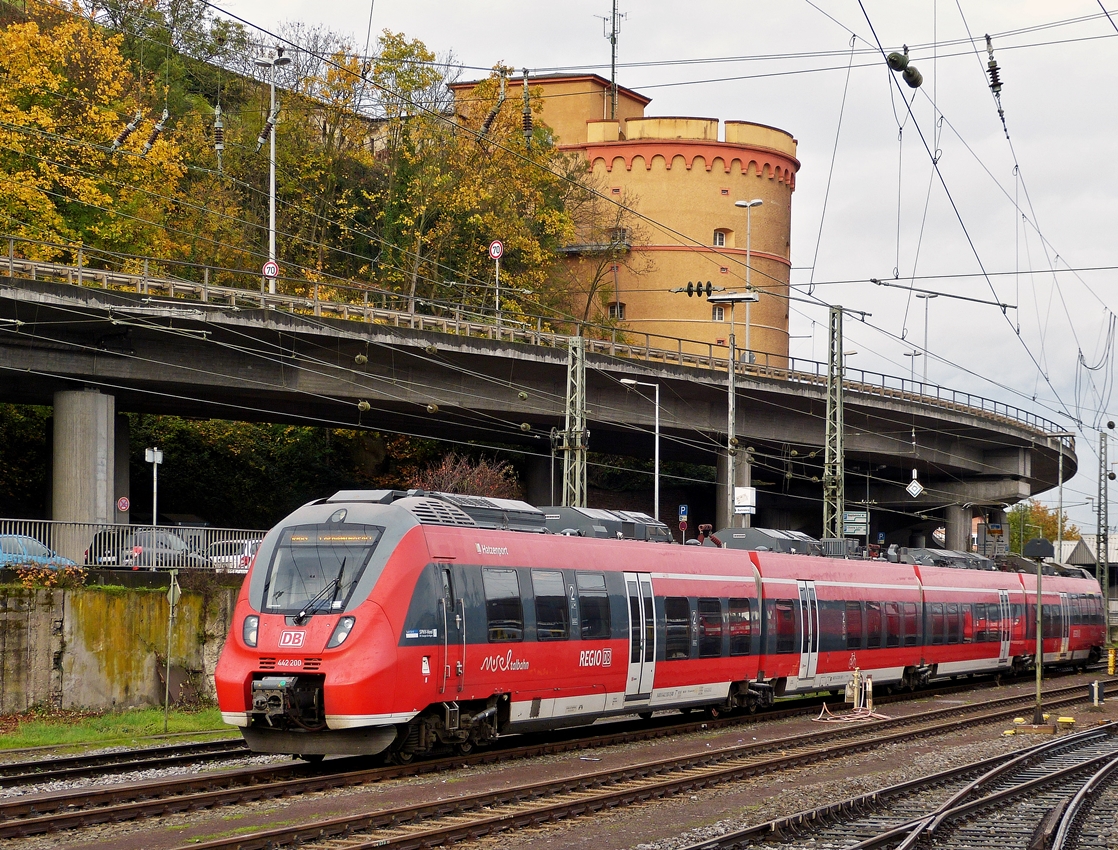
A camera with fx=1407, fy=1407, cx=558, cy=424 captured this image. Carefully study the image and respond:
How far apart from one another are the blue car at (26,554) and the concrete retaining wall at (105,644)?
0.77 meters

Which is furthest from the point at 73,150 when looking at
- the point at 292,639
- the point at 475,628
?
the point at 292,639

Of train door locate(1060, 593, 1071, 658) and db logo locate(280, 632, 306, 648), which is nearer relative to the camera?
db logo locate(280, 632, 306, 648)

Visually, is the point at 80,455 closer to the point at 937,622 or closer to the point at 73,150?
the point at 73,150

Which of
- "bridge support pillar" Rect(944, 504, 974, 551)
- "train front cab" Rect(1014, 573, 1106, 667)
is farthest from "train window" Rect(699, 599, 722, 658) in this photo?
"bridge support pillar" Rect(944, 504, 974, 551)

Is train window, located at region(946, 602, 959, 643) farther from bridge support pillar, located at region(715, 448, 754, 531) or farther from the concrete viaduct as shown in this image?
bridge support pillar, located at region(715, 448, 754, 531)

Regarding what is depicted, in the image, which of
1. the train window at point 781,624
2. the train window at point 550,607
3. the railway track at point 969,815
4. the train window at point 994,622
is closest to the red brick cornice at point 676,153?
the train window at point 994,622

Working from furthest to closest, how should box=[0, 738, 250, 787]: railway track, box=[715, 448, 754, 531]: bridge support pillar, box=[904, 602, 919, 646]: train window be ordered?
box=[715, 448, 754, 531]: bridge support pillar < box=[904, 602, 919, 646]: train window < box=[0, 738, 250, 787]: railway track

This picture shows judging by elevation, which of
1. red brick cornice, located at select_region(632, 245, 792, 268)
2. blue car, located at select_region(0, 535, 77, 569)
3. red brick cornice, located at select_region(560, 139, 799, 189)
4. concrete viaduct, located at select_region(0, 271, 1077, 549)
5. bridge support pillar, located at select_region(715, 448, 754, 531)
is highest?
red brick cornice, located at select_region(560, 139, 799, 189)

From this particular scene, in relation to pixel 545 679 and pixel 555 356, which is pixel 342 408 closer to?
pixel 555 356

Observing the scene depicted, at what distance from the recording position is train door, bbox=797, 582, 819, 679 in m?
27.3

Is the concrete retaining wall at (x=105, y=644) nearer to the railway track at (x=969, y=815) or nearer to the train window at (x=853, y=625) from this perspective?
the train window at (x=853, y=625)

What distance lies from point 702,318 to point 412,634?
6869 centimetres

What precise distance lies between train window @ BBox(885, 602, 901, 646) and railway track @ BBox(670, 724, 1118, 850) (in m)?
11.1

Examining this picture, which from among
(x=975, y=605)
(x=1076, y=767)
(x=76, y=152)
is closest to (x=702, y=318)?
(x=76, y=152)
